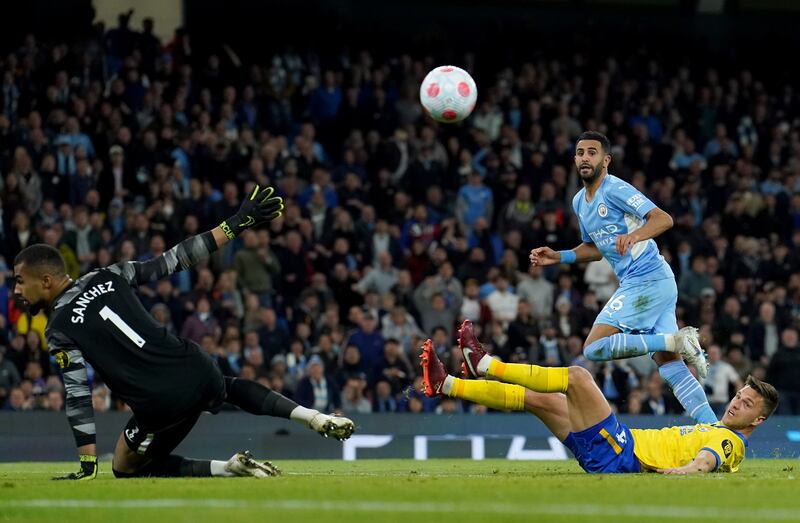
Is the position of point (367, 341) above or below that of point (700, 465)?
above

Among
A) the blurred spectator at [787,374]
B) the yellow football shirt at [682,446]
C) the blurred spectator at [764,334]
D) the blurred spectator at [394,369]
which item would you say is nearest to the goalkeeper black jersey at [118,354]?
the yellow football shirt at [682,446]

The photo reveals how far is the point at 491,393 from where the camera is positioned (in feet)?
30.7

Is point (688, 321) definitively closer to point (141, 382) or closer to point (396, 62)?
point (396, 62)

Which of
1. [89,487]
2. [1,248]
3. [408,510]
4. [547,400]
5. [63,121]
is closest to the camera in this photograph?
[408,510]

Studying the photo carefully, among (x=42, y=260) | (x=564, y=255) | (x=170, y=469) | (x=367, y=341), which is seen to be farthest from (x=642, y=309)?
(x=367, y=341)

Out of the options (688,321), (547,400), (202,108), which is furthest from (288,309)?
(547,400)

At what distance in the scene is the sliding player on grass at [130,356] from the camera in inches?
341

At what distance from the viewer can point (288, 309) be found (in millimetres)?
18828

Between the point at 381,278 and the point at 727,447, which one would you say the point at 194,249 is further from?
the point at 381,278

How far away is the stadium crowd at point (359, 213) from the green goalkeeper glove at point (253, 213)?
795cm

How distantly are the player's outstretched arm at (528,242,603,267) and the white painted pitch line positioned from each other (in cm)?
454

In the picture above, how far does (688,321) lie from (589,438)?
36.1 ft

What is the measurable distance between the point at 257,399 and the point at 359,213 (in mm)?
11185

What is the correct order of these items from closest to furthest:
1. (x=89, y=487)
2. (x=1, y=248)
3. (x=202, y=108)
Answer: (x=89, y=487) → (x=1, y=248) → (x=202, y=108)
